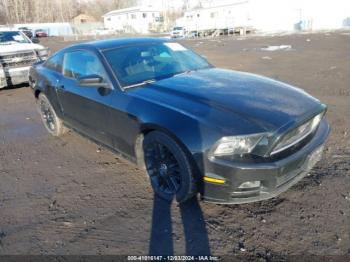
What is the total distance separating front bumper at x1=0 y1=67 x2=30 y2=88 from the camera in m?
9.48

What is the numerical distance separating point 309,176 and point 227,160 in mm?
1537

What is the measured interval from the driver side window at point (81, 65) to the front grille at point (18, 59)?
5.79m

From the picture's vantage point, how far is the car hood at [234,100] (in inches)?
113

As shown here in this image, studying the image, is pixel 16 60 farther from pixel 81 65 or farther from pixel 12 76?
pixel 81 65

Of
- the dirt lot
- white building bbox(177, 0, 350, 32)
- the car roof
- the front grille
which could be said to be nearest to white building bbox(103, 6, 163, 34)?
white building bbox(177, 0, 350, 32)

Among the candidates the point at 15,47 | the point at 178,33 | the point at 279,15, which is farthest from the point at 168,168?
the point at 279,15

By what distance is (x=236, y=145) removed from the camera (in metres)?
2.75

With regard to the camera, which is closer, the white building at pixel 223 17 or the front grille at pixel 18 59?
the front grille at pixel 18 59

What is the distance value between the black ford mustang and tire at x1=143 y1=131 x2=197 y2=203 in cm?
1

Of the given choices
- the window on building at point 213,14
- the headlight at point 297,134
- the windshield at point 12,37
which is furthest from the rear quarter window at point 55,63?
the window on building at point 213,14

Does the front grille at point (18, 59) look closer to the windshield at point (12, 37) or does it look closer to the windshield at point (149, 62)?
the windshield at point (12, 37)

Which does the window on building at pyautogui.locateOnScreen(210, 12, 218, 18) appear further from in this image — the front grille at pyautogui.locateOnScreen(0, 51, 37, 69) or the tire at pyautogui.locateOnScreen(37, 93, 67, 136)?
the tire at pyautogui.locateOnScreen(37, 93, 67, 136)

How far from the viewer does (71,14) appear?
332 feet

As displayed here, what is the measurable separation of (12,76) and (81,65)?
255 inches
